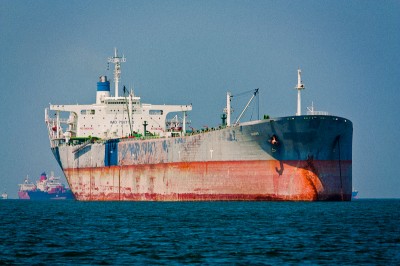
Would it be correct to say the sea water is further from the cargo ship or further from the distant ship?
the distant ship

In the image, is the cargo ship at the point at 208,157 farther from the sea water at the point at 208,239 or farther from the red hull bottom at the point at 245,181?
the sea water at the point at 208,239

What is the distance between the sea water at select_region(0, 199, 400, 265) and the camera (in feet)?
88.5

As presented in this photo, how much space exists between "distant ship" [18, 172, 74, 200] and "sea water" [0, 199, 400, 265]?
12526 centimetres

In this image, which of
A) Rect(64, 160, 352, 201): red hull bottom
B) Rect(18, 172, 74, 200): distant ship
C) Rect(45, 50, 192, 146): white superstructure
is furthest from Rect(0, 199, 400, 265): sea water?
Rect(18, 172, 74, 200): distant ship

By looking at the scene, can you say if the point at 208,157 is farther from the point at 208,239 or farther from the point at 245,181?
the point at 208,239

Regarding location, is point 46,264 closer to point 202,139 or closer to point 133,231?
point 133,231

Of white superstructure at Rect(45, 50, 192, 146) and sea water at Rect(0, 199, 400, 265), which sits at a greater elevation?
white superstructure at Rect(45, 50, 192, 146)

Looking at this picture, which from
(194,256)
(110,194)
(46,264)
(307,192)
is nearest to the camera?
(46,264)

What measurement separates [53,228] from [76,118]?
42.9 metres

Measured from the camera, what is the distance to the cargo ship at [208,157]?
55844 millimetres

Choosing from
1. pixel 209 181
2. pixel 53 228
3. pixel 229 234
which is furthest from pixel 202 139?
pixel 229 234

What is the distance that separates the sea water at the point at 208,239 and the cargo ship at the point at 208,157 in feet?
28.3

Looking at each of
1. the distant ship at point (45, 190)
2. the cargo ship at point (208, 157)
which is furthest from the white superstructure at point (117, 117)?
the distant ship at point (45, 190)

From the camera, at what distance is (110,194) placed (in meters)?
74.4
